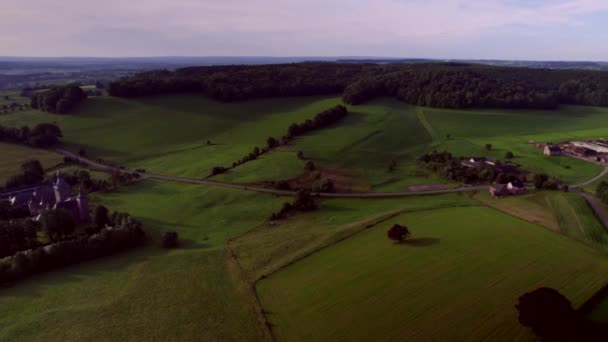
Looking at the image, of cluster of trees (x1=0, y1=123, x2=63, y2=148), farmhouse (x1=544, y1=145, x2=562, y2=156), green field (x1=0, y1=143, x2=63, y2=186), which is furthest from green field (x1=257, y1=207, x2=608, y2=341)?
cluster of trees (x1=0, y1=123, x2=63, y2=148)

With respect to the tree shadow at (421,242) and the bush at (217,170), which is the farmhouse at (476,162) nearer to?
the tree shadow at (421,242)

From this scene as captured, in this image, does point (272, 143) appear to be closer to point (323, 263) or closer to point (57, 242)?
point (57, 242)

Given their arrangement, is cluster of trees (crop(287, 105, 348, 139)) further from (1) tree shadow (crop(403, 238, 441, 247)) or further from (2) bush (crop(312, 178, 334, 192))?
(1) tree shadow (crop(403, 238, 441, 247))

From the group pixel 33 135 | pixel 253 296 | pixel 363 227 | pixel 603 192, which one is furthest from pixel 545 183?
pixel 33 135

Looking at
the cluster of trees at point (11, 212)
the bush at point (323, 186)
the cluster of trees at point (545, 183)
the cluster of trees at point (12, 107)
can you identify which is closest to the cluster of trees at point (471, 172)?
the cluster of trees at point (545, 183)

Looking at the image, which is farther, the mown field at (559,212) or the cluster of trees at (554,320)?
the mown field at (559,212)

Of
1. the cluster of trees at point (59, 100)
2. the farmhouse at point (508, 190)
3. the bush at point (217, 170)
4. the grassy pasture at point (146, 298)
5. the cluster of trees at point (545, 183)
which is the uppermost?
the cluster of trees at point (59, 100)
